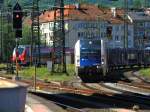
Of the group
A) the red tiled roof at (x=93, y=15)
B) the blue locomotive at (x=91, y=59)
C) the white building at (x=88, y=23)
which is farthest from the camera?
the red tiled roof at (x=93, y=15)

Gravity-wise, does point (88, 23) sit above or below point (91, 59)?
above

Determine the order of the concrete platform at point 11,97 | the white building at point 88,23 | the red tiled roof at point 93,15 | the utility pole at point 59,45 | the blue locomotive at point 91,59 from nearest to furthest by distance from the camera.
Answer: the concrete platform at point 11,97 < the blue locomotive at point 91,59 < the utility pole at point 59,45 < the white building at point 88,23 < the red tiled roof at point 93,15

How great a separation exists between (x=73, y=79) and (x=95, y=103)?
819 inches

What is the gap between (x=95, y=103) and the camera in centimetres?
2702

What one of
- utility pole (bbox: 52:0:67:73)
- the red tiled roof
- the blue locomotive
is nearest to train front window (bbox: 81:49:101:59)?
the blue locomotive

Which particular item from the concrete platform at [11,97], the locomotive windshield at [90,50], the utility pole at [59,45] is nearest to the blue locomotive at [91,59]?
the locomotive windshield at [90,50]

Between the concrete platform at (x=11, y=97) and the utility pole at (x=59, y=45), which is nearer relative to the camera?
the concrete platform at (x=11, y=97)

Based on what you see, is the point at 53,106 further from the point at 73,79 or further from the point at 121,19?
the point at 121,19

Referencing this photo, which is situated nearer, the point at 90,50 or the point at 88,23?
the point at 90,50

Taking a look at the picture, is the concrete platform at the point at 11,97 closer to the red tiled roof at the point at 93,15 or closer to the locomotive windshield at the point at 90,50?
the locomotive windshield at the point at 90,50

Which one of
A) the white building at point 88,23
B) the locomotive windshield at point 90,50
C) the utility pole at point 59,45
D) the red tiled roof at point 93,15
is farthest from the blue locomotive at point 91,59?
the red tiled roof at point 93,15

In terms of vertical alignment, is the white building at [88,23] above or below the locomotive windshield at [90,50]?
above

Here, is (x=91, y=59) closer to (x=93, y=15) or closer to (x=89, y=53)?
(x=89, y=53)

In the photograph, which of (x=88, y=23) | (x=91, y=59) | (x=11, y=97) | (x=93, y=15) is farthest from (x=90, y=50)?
(x=93, y=15)
